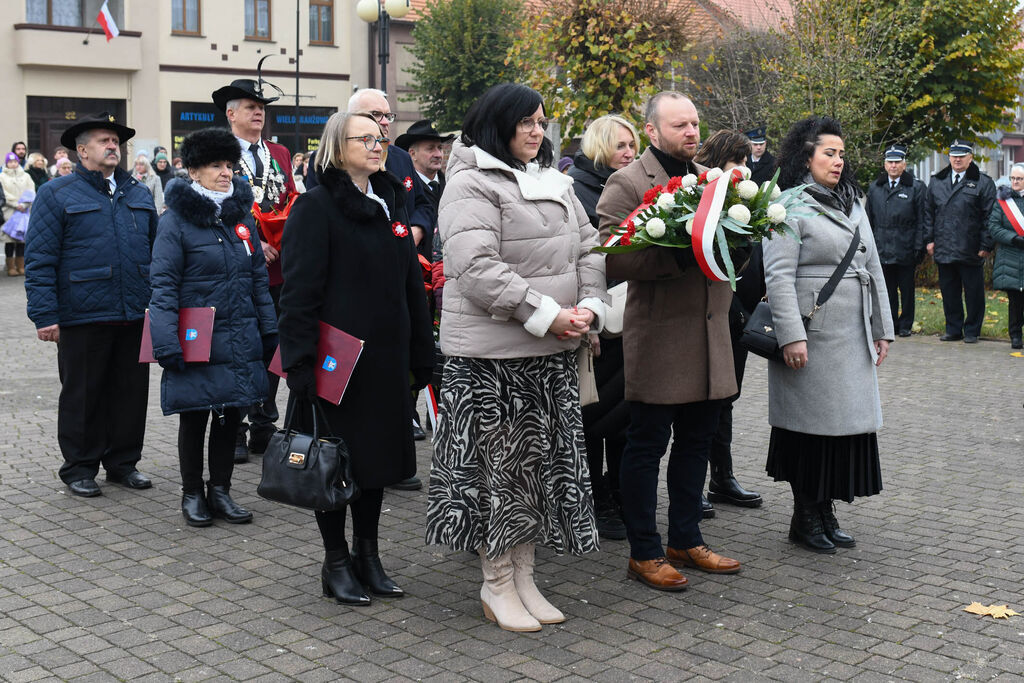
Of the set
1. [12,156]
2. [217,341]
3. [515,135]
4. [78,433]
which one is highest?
[12,156]

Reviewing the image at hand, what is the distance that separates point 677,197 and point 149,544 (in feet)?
10.3

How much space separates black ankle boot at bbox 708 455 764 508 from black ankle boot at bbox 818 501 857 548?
2.62 feet

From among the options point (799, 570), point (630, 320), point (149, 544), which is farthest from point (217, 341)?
point (799, 570)

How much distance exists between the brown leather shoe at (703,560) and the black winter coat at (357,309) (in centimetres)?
138

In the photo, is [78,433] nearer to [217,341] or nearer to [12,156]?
[217,341]

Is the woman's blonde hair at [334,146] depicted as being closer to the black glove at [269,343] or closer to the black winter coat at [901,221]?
the black glove at [269,343]

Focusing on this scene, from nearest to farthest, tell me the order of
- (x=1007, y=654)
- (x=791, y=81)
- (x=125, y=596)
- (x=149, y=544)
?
(x=1007, y=654)
(x=125, y=596)
(x=149, y=544)
(x=791, y=81)

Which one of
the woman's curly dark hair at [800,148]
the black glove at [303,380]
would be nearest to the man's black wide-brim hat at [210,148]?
the black glove at [303,380]

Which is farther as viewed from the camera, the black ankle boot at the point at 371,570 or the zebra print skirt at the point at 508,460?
the black ankle boot at the point at 371,570

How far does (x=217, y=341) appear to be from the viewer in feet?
21.0

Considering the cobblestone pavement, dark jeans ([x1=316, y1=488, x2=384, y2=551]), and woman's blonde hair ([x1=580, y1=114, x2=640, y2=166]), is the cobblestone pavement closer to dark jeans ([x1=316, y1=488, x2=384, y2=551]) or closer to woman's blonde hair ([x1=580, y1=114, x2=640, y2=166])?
dark jeans ([x1=316, y1=488, x2=384, y2=551])

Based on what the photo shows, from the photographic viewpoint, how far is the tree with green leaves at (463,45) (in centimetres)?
3684

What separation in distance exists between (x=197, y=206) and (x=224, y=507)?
1.60 meters

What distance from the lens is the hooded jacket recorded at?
4.74 meters
